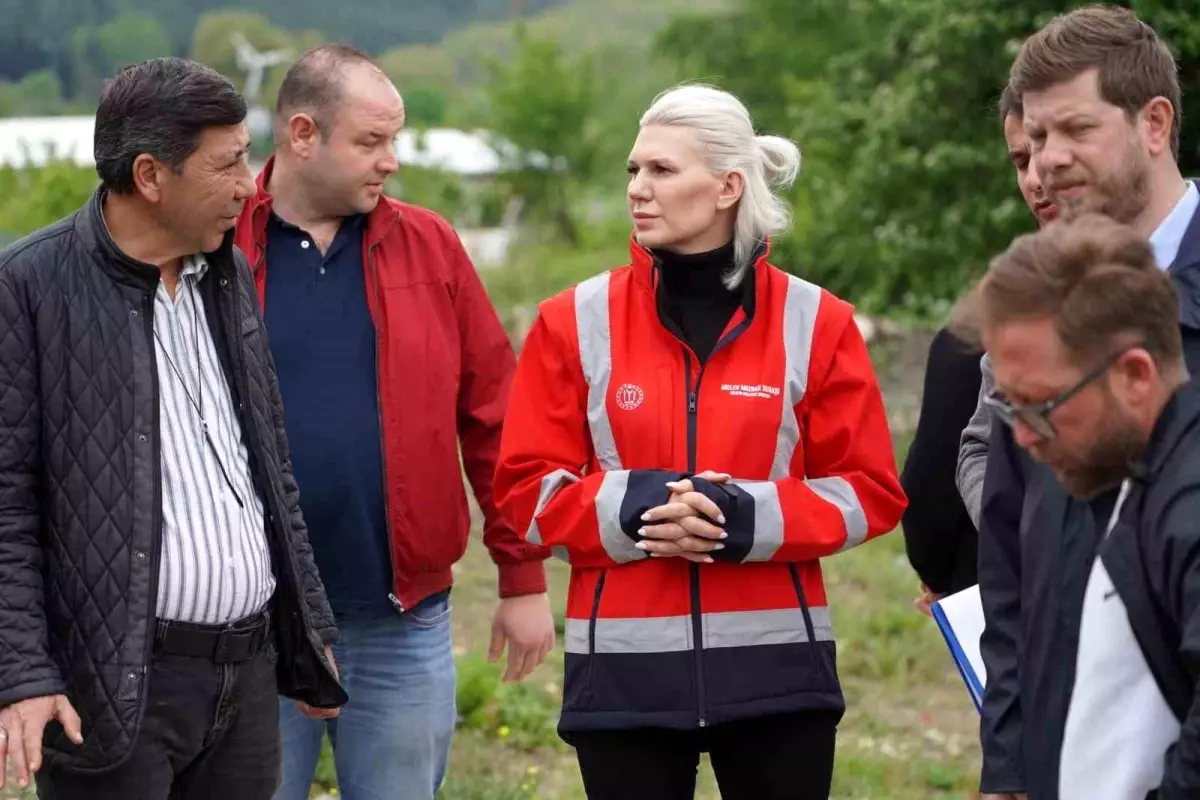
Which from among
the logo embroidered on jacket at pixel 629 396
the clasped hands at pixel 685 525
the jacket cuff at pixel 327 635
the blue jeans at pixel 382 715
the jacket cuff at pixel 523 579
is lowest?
the blue jeans at pixel 382 715

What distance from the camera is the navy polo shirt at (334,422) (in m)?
3.73

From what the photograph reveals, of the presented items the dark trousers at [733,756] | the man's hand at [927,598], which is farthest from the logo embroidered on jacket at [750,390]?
the man's hand at [927,598]

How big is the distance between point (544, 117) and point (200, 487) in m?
44.8

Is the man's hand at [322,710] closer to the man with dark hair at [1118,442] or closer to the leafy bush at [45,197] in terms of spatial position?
the man with dark hair at [1118,442]

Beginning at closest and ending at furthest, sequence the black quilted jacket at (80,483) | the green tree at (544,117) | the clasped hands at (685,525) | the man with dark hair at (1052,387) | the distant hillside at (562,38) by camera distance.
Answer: the man with dark hair at (1052,387) → the black quilted jacket at (80,483) → the clasped hands at (685,525) → the green tree at (544,117) → the distant hillside at (562,38)

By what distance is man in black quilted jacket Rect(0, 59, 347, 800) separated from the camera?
116 inches

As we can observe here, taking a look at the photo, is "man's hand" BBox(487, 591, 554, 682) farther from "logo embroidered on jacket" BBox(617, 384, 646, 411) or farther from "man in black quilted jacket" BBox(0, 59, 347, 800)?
"logo embroidered on jacket" BBox(617, 384, 646, 411)

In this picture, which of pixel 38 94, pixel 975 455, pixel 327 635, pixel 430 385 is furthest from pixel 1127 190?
→ pixel 38 94

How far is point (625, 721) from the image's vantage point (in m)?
3.21

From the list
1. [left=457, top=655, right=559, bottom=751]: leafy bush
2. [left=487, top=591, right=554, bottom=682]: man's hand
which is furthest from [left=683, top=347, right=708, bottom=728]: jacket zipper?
[left=457, top=655, right=559, bottom=751]: leafy bush

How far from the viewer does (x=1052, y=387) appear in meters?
2.18

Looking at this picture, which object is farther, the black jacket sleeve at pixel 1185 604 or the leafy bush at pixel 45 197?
the leafy bush at pixel 45 197

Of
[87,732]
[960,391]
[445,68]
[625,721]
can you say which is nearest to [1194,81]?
[960,391]

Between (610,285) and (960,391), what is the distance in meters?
0.79
